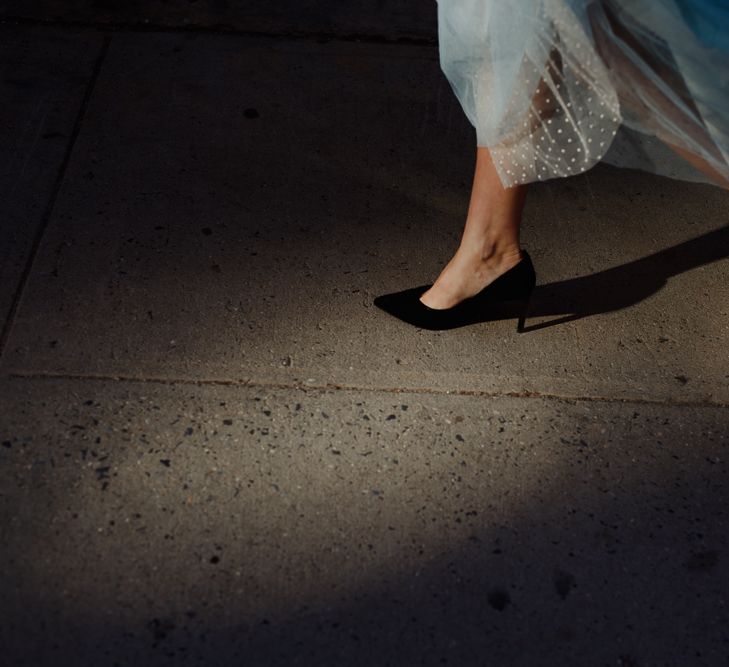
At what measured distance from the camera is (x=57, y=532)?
1938mm

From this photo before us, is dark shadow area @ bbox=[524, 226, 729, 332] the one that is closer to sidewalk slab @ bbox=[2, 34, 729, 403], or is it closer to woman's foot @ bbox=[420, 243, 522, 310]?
sidewalk slab @ bbox=[2, 34, 729, 403]

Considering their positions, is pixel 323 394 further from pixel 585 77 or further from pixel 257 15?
pixel 257 15

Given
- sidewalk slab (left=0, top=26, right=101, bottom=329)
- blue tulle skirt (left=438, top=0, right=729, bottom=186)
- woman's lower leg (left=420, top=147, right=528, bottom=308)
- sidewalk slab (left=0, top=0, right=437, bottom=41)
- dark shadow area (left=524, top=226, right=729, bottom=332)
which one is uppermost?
blue tulle skirt (left=438, top=0, right=729, bottom=186)

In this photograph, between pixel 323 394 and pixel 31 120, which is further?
pixel 31 120

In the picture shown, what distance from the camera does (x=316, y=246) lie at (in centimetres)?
274

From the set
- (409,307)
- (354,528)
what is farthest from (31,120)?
(354,528)

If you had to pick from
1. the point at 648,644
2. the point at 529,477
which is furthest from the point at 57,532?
the point at 648,644

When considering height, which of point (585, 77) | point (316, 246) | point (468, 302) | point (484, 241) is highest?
point (585, 77)

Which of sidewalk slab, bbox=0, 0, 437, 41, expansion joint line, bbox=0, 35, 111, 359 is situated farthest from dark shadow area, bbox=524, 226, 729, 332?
sidewalk slab, bbox=0, 0, 437, 41

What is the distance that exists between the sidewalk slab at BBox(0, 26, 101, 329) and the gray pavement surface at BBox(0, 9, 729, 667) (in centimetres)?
1

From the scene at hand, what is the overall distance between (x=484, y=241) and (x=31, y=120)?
1.61 meters

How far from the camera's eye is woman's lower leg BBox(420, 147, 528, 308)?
2268 millimetres

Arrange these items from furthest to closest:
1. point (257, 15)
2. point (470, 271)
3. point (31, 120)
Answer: point (257, 15), point (31, 120), point (470, 271)

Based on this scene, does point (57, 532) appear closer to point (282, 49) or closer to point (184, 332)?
point (184, 332)
